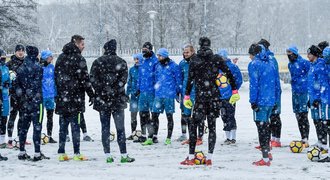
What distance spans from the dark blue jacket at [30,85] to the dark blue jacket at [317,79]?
5021 millimetres

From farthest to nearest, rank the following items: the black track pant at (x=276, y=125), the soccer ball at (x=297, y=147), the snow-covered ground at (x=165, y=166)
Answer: the black track pant at (x=276, y=125), the soccer ball at (x=297, y=147), the snow-covered ground at (x=165, y=166)

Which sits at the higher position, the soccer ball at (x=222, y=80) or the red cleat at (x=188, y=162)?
the soccer ball at (x=222, y=80)

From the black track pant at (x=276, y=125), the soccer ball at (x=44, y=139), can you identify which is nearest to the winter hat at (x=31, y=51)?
the soccer ball at (x=44, y=139)

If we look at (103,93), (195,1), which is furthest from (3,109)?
(195,1)

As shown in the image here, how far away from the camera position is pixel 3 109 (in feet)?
32.7

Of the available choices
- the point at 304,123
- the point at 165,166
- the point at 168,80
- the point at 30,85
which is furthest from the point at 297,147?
the point at 30,85

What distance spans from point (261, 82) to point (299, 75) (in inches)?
85.8

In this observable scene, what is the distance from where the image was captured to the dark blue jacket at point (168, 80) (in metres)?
10.7

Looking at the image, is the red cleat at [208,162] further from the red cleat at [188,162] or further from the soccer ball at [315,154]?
the soccer ball at [315,154]

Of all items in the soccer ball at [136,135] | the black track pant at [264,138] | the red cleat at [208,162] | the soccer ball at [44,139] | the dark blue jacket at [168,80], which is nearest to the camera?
the black track pant at [264,138]

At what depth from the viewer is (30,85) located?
8.84 meters

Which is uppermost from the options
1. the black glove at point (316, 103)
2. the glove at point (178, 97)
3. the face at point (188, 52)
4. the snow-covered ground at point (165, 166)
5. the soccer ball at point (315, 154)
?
the face at point (188, 52)

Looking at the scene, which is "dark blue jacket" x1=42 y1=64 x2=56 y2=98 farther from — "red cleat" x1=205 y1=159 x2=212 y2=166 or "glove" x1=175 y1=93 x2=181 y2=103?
"red cleat" x1=205 y1=159 x2=212 y2=166

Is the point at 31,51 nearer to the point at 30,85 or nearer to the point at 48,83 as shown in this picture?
the point at 30,85
